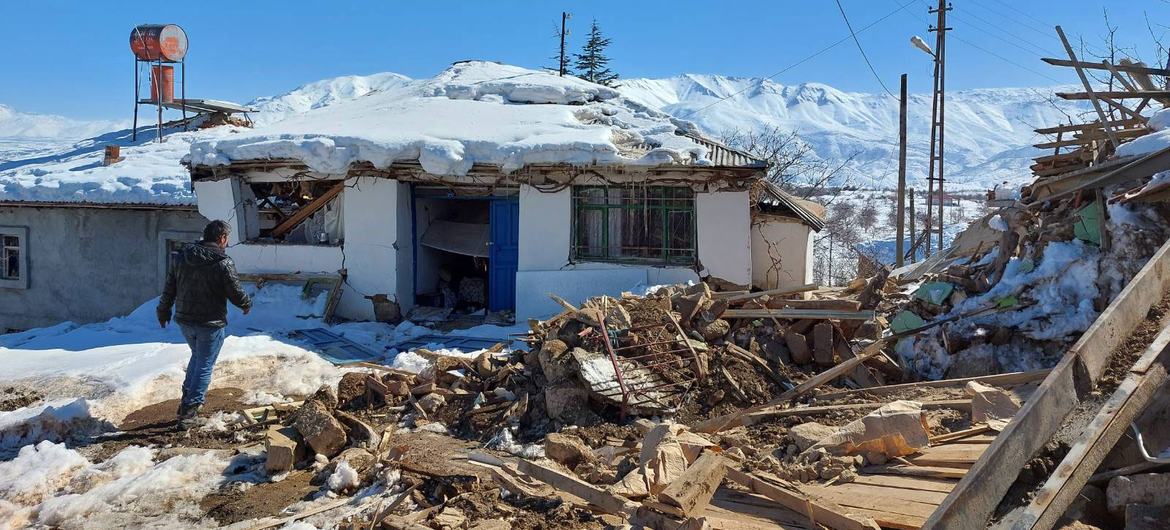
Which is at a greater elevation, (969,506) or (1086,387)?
(1086,387)

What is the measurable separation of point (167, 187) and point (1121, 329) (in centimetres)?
1567

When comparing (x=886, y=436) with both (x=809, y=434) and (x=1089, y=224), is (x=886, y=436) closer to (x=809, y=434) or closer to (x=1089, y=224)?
(x=809, y=434)

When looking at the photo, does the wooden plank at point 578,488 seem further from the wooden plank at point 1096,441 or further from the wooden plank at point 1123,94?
the wooden plank at point 1123,94

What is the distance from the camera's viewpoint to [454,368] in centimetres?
746

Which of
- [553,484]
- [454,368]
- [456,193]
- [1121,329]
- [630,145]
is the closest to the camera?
[1121,329]

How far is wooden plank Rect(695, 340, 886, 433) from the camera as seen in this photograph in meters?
5.57

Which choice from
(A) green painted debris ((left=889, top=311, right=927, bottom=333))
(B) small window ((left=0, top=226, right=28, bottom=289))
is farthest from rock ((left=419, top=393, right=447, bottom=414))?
(B) small window ((left=0, top=226, right=28, bottom=289))

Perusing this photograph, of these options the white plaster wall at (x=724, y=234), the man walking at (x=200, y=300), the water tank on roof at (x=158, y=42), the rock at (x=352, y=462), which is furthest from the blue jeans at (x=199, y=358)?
the water tank on roof at (x=158, y=42)

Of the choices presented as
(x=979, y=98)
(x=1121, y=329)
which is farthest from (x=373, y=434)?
(x=979, y=98)

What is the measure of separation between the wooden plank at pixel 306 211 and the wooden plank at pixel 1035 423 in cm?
1120

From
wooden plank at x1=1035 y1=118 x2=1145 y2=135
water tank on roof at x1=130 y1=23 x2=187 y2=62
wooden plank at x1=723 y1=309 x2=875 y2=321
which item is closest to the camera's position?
wooden plank at x1=723 y1=309 x2=875 y2=321

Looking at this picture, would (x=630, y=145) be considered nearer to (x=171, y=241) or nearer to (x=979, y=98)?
(x=171, y=241)

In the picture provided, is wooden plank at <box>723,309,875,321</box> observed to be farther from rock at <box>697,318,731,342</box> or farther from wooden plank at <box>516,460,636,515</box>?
wooden plank at <box>516,460,636,515</box>

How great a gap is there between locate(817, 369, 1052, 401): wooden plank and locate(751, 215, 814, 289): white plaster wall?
6.58 metres
